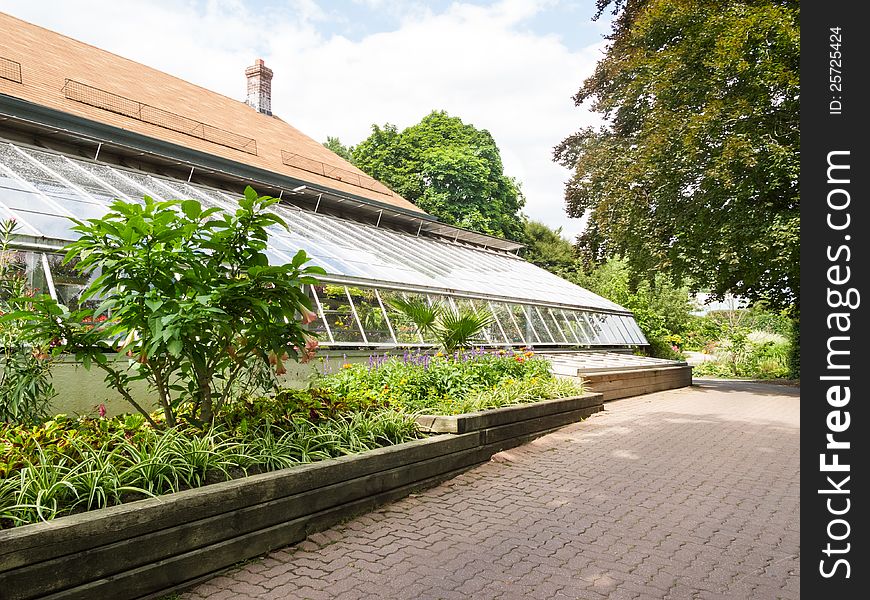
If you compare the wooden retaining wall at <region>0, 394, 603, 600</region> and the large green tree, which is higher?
the large green tree

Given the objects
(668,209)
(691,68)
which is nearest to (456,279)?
(668,209)

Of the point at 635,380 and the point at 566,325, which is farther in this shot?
the point at 566,325

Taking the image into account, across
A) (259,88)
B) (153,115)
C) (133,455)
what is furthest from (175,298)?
(259,88)

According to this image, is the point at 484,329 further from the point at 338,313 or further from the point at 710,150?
the point at 710,150

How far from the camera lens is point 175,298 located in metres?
4.52

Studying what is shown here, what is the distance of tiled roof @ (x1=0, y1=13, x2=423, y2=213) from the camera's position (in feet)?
43.0

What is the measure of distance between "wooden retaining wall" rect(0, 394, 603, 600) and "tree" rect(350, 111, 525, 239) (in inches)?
1225

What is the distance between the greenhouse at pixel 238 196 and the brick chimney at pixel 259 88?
152 centimetres

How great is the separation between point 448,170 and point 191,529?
33.4 metres

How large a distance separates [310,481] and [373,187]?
18283 millimetres

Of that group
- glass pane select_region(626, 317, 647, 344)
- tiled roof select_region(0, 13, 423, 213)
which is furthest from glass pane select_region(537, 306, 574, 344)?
tiled roof select_region(0, 13, 423, 213)

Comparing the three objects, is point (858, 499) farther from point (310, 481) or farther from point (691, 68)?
point (691, 68)

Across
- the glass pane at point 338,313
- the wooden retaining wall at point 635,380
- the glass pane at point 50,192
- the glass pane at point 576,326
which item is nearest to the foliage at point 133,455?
the glass pane at point 338,313

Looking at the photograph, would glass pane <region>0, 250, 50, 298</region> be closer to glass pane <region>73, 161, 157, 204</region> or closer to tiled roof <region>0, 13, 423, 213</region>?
glass pane <region>73, 161, 157, 204</region>
